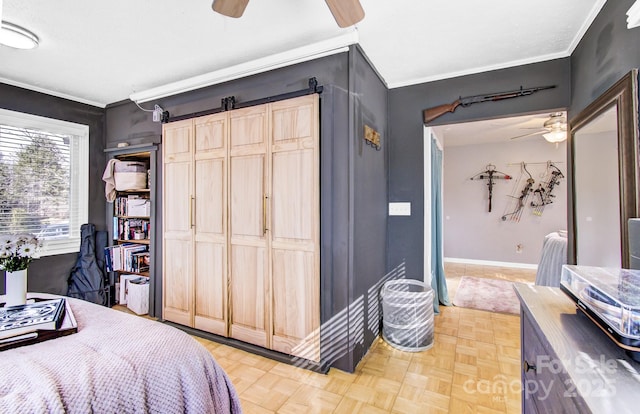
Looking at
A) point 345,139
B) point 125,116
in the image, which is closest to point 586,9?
point 345,139

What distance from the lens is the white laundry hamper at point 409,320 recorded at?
245cm

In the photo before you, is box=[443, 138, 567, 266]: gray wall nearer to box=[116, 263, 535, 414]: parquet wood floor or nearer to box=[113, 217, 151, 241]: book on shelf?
box=[116, 263, 535, 414]: parquet wood floor

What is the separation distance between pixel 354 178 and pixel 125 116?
285 centimetres

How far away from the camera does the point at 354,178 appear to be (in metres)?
2.15

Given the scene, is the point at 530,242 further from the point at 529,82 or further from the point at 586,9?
the point at 586,9

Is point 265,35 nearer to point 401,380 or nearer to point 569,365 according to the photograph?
point 569,365

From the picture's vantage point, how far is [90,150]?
3.44 metres

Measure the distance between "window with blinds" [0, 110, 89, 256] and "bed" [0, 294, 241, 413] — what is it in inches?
97.8

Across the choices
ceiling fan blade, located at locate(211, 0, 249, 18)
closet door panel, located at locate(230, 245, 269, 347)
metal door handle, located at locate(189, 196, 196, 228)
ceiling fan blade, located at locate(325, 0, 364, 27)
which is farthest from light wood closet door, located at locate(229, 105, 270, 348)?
ceiling fan blade, located at locate(325, 0, 364, 27)

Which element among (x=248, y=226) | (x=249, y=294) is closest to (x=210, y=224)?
(x=248, y=226)

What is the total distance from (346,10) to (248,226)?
1.66 meters

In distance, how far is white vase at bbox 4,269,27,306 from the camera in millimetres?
1449

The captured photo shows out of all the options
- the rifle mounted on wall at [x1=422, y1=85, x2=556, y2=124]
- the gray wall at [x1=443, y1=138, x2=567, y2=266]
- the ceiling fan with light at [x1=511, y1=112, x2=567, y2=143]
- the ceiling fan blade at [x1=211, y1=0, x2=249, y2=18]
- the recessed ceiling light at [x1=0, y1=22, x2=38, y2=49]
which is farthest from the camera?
the gray wall at [x1=443, y1=138, x2=567, y2=266]

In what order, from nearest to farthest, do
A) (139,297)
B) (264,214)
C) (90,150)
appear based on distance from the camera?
1. (264,214)
2. (139,297)
3. (90,150)
